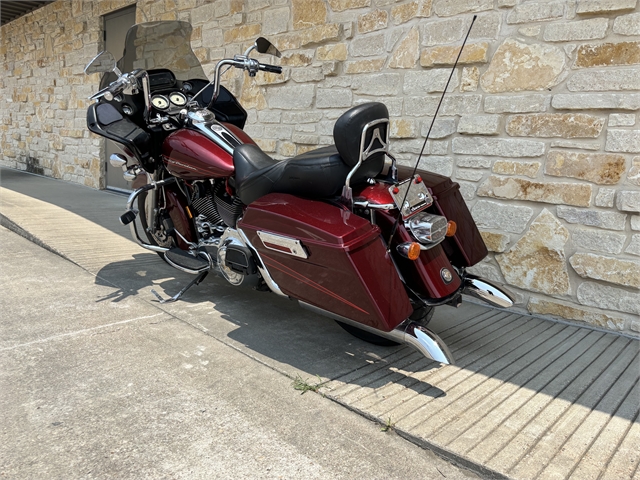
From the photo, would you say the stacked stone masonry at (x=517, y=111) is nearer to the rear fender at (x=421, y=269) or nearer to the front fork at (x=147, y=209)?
the rear fender at (x=421, y=269)

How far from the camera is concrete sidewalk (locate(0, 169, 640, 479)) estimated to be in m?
1.89

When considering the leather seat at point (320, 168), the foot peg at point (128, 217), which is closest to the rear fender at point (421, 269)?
the leather seat at point (320, 168)

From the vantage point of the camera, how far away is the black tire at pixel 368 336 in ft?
8.86

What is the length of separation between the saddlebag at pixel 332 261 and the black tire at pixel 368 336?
19.7 inches

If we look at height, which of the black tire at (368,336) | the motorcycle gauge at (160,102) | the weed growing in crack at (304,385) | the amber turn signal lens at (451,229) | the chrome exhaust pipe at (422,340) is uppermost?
the motorcycle gauge at (160,102)

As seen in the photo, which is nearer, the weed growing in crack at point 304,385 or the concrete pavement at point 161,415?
the concrete pavement at point 161,415

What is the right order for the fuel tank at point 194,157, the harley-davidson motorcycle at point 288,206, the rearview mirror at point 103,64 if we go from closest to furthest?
the harley-davidson motorcycle at point 288,206, the fuel tank at point 194,157, the rearview mirror at point 103,64

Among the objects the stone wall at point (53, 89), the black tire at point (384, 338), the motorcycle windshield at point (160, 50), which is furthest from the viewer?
the stone wall at point (53, 89)

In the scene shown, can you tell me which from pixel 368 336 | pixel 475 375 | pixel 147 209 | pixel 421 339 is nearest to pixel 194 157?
pixel 147 209

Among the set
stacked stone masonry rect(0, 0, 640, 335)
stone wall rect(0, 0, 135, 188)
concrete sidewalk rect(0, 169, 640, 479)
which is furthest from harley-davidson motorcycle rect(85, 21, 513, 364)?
stone wall rect(0, 0, 135, 188)

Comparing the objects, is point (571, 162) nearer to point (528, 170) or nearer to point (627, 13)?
point (528, 170)

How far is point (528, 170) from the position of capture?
10.9 feet

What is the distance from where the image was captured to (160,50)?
3.67m

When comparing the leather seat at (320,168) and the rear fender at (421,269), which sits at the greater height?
the leather seat at (320,168)
